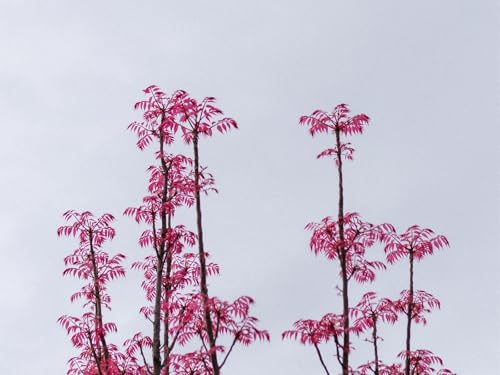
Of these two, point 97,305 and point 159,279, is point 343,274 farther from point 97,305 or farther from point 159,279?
point 97,305

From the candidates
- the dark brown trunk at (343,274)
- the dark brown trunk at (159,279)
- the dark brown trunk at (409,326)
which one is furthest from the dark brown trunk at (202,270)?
the dark brown trunk at (409,326)

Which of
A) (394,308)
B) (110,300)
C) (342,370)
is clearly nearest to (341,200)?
(394,308)

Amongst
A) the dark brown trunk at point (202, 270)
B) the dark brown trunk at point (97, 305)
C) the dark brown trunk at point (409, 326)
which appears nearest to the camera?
the dark brown trunk at point (202, 270)

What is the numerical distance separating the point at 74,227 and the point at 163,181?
1.99m

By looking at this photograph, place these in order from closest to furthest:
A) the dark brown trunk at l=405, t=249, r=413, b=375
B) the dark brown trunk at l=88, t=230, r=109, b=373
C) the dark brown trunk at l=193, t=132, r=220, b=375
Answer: the dark brown trunk at l=193, t=132, r=220, b=375
the dark brown trunk at l=405, t=249, r=413, b=375
the dark brown trunk at l=88, t=230, r=109, b=373

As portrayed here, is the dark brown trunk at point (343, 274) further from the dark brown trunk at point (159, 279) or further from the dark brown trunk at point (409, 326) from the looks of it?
the dark brown trunk at point (159, 279)

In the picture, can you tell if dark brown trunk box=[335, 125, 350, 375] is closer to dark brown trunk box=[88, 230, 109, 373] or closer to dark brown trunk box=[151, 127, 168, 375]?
dark brown trunk box=[151, 127, 168, 375]

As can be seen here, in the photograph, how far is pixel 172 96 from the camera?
12.3 metres

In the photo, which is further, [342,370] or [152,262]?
[152,262]

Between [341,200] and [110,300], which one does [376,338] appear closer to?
[341,200]

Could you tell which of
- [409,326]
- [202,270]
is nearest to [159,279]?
[202,270]

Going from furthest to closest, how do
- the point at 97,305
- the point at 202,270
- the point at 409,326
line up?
the point at 97,305 < the point at 409,326 < the point at 202,270

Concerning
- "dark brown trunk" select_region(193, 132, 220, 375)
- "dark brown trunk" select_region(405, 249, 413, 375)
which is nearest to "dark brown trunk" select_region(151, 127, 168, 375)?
"dark brown trunk" select_region(193, 132, 220, 375)

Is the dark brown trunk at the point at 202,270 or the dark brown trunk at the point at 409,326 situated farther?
the dark brown trunk at the point at 409,326
